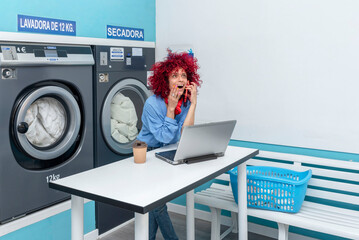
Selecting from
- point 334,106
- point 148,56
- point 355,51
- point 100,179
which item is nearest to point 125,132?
point 148,56

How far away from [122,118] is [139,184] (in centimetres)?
161

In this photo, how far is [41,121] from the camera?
2.65 m

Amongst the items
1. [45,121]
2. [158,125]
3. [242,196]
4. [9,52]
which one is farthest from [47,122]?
[242,196]

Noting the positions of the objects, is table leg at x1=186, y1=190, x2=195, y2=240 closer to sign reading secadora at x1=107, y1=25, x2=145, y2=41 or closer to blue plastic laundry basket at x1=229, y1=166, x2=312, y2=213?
blue plastic laundry basket at x1=229, y1=166, x2=312, y2=213

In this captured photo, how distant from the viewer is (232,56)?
3281 mm

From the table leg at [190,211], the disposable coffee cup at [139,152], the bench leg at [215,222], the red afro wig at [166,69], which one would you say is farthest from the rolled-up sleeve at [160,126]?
the bench leg at [215,222]

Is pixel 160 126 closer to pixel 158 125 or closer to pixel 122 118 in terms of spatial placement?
pixel 158 125

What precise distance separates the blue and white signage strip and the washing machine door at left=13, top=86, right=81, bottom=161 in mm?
433

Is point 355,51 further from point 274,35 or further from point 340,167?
point 340,167

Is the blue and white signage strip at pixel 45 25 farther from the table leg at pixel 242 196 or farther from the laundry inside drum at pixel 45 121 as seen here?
the table leg at pixel 242 196

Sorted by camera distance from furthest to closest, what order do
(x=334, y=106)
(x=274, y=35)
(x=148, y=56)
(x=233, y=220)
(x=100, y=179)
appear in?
1. (x=148, y=56)
2. (x=233, y=220)
3. (x=274, y=35)
4. (x=334, y=106)
5. (x=100, y=179)

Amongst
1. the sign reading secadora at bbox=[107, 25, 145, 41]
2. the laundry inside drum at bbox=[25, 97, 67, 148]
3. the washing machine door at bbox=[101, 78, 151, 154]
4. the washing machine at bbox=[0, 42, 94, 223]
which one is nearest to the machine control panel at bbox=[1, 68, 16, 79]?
the washing machine at bbox=[0, 42, 94, 223]

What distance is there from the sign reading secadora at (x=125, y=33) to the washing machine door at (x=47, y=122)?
0.79 meters

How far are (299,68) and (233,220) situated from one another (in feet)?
4.70
